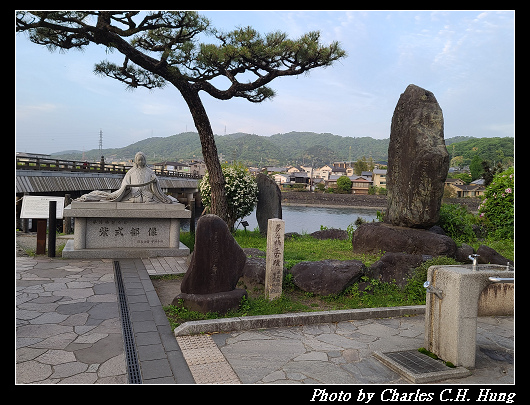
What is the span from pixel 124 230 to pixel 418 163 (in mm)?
6871

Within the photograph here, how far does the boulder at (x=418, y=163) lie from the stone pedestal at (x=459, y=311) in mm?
4289

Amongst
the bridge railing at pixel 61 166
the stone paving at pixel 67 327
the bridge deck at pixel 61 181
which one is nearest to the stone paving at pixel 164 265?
the stone paving at pixel 67 327

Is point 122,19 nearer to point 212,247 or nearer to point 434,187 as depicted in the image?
point 212,247

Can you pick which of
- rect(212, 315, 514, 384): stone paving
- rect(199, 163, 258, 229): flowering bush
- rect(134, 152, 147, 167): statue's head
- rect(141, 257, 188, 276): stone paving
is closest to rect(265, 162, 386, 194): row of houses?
rect(199, 163, 258, 229): flowering bush

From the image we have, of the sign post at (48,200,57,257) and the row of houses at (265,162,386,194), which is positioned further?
the row of houses at (265,162,386,194)

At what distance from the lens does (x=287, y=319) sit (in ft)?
17.0

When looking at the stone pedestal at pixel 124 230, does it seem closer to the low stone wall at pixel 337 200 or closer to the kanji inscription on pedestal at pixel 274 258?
the kanji inscription on pedestal at pixel 274 258

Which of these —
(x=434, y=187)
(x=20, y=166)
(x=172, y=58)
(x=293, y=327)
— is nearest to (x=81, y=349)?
(x=293, y=327)

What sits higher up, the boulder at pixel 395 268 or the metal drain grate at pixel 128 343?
the boulder at pixel 395 268

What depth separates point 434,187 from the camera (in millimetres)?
8195

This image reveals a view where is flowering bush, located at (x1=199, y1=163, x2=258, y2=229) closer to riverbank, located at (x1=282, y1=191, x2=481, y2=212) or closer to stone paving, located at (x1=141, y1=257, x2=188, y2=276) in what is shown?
stone paving, located at (x1=141, y1=257, x2=188, y2=276)

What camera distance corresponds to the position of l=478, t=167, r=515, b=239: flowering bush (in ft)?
37.1

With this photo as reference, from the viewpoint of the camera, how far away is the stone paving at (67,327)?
3713 mm

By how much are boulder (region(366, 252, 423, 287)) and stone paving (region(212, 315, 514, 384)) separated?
1114 mm
